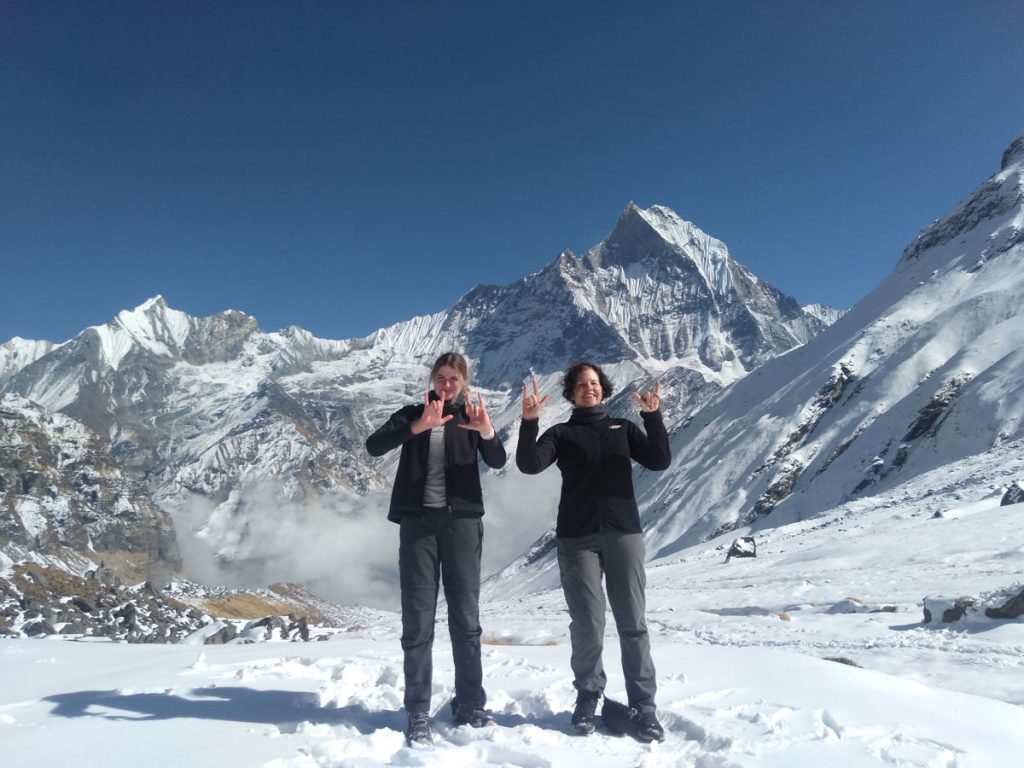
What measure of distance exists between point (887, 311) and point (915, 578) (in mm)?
87129

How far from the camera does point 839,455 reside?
7112cm

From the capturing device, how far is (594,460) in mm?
5742

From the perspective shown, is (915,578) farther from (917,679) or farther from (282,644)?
(282,644)

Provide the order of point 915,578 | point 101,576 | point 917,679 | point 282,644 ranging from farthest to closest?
point 101,576 → point 915,578 → point 282,644 → point 917,679

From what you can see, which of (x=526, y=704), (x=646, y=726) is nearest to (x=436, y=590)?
(x=526, y=704)

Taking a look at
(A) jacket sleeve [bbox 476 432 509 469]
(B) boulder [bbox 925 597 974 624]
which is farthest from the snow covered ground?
(A) jacket sleeve [bbox 476 432 509 469]

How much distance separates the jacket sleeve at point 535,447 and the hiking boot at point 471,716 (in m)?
1.80

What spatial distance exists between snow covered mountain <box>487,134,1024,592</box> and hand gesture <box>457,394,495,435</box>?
44.0 meters

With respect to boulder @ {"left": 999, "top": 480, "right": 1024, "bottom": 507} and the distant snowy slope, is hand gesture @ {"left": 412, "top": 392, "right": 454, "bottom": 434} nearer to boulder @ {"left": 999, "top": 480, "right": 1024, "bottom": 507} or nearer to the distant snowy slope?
boulder @ {"left": 999, "top": 480, "right": 1024, "bottom": 507}

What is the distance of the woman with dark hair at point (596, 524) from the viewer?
5285mm

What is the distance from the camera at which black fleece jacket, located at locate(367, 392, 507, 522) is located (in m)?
5.70

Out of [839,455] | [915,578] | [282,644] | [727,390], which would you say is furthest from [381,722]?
[727,390]

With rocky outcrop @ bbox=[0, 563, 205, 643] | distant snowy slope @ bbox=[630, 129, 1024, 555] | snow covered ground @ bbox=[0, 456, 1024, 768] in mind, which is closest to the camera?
snow covered ground @ bbox=[0, 456, 1024, 768]

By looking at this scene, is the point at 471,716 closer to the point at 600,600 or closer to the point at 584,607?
the point at 584,607
